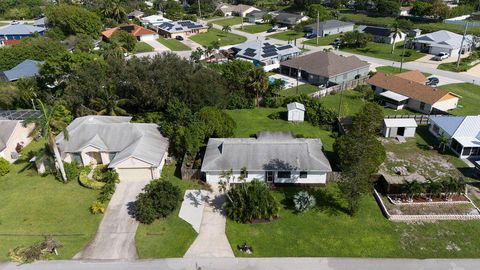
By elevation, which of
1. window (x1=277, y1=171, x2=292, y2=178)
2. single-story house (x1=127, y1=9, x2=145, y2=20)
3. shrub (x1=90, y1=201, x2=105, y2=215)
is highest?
single-story house (x1=127, y1=9, x2=145, y2=20)

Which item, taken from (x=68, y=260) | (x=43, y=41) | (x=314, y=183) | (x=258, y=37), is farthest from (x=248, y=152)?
(x=258, y=37)

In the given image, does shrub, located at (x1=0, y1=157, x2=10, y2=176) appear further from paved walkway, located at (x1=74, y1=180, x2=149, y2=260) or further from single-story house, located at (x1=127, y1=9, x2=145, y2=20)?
single-story house, located at (x1=127, y1=9, x2=145, y2=20)

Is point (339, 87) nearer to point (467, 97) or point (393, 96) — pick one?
point (393, 96)

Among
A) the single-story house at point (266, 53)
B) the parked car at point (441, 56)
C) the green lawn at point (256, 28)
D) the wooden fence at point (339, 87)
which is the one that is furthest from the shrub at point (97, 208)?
the green lawn at point (256, 28)

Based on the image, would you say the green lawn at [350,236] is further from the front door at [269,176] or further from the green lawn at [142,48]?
the green lawn at [142,48]

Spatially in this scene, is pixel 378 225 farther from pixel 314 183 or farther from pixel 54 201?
pixel 54 201

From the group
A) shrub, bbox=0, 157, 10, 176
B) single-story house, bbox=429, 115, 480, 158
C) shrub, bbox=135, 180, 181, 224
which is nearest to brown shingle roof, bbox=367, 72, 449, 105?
single-story house, bbox=429, 115, 480, 158
